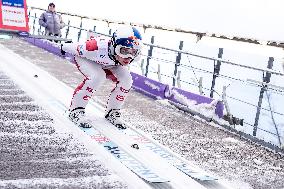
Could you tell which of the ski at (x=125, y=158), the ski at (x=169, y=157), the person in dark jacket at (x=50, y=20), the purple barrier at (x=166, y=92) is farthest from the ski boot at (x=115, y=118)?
the person in dark jacket at (x=50, y=20)

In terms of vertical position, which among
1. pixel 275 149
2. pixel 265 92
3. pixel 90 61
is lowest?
pixel 275 149

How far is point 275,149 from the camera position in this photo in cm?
671

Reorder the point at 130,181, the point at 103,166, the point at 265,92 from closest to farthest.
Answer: the point at 130,181, the point at 103,166, the point at 265,92

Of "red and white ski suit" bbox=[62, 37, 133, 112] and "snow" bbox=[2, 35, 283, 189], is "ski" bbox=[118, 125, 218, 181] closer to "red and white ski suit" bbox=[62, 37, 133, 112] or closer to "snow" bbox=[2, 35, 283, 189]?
"snow" bbox=[2, 35, 283, 189]

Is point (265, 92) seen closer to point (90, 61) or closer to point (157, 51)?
point (90, 61)

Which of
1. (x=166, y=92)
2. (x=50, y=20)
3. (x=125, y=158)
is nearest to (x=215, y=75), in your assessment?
(x=166, y=92)

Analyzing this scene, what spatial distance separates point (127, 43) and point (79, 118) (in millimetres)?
1453

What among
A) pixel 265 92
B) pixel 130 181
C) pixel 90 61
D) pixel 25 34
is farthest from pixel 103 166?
pixel 25 34

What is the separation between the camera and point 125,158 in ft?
17.6

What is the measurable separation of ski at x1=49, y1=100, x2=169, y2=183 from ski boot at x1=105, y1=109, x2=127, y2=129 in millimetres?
393

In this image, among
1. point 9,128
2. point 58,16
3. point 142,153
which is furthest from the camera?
point 58,16

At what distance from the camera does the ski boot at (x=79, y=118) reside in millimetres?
6676

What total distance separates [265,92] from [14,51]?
1095cm

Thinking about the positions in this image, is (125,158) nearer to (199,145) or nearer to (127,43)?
(199,145)
